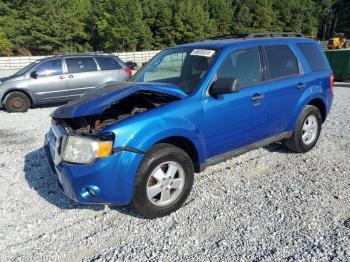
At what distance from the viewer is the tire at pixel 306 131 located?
5.25 metres

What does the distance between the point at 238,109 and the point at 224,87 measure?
1.63 feet

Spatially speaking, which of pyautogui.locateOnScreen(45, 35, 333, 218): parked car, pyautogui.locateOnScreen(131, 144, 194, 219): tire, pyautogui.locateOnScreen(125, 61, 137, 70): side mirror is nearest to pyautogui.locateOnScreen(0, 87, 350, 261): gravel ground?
pyautogui.locateOnScreen(131, 144, 194, 219): tire

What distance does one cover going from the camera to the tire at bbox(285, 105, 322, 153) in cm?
525

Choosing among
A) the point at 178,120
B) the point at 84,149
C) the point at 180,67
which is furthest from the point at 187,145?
the point at 180,67

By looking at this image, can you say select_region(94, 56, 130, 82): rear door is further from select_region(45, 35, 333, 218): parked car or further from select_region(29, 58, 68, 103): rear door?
select_region(45, 35, 333, 218): parked car

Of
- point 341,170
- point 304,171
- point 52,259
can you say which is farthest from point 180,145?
point 341,170

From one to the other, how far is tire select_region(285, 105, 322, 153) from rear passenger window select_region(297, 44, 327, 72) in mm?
640

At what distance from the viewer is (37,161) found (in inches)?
218

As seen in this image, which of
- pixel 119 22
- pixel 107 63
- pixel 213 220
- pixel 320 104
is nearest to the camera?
pixel 213 220

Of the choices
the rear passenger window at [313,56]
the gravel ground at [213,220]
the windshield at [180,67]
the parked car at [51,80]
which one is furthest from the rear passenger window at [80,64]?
the rear passenger window at [313,56]

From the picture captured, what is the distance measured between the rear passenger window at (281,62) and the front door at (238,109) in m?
0.24

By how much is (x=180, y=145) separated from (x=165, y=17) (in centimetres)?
5779

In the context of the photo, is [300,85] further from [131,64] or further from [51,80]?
[51,80]

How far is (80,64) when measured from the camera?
10.7 meters
